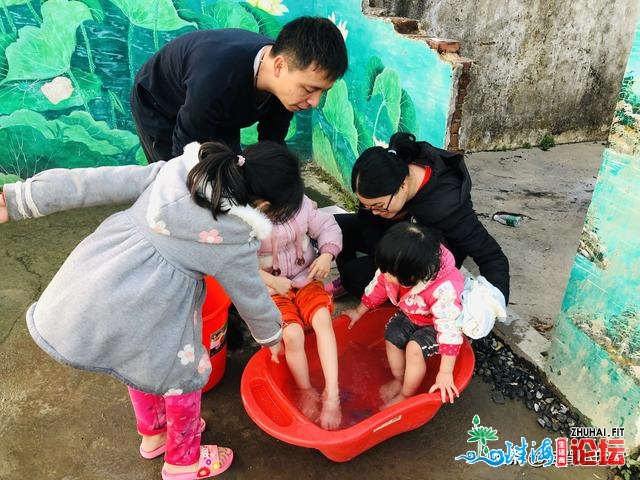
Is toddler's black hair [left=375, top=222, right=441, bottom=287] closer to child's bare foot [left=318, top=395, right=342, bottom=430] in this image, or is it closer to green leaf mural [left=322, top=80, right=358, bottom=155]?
child's bare foot [left=318, top=395, right=342, bottom=430]

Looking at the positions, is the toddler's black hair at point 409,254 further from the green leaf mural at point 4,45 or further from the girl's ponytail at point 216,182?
the green leaf mural at point 4,45

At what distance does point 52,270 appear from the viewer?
122 inches

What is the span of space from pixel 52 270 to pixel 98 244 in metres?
1.84

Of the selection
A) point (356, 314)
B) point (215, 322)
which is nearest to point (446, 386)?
point (356, 314)

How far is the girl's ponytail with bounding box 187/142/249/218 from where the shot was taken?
139cm

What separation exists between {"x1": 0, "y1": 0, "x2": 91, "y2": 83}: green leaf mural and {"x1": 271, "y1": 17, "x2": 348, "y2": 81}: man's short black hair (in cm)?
241

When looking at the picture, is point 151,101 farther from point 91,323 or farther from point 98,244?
point 91,323

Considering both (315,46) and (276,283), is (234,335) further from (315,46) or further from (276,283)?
(315,46)

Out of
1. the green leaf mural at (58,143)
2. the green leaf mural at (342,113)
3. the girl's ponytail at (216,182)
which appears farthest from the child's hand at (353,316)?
the green leaf mural at (58,143)

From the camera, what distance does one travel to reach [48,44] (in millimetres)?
3561

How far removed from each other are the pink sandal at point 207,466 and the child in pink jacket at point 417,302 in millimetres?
729

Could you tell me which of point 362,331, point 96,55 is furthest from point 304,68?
point 96,55

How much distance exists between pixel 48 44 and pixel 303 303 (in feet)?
8.96

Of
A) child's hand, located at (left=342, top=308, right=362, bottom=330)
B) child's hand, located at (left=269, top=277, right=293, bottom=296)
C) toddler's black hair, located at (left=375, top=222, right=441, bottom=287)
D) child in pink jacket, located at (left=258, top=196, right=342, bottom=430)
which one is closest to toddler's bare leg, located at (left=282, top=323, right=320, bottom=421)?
child in pink jacket, located at (left=258, top=196, right=342, bottom=430)
